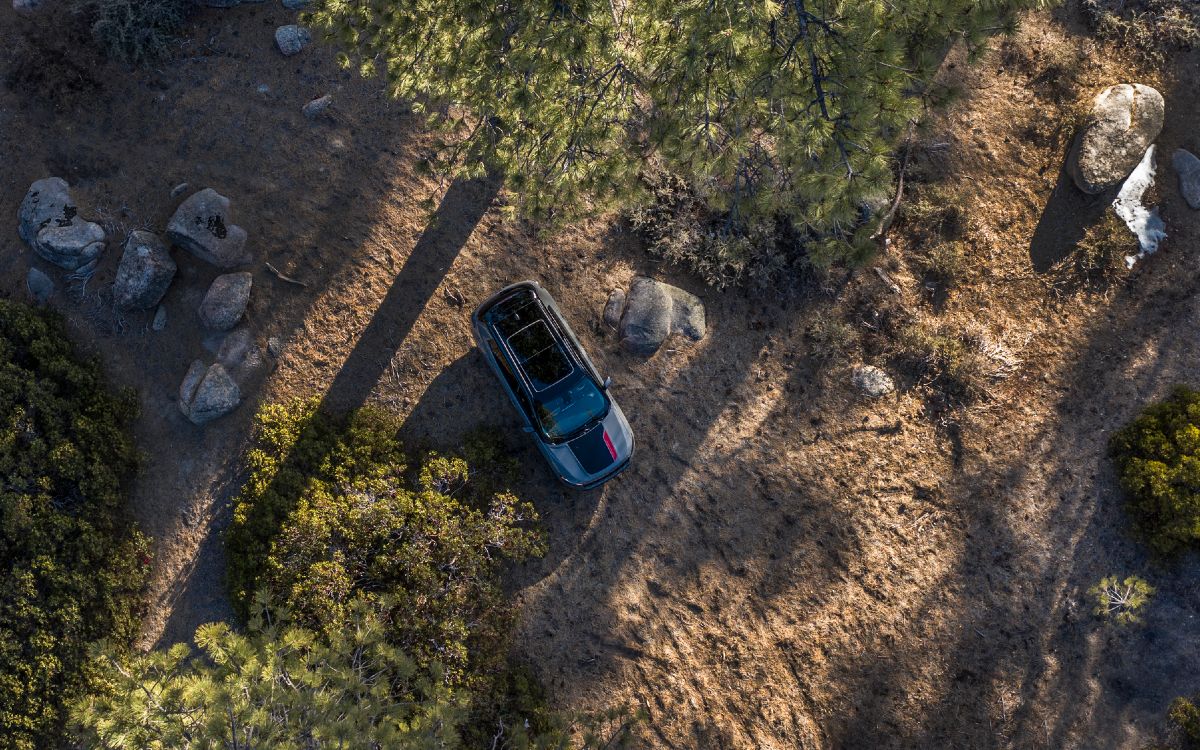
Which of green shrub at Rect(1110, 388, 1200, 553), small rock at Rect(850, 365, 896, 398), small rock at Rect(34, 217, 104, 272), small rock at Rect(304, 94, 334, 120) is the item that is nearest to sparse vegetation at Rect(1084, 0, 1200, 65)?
green shrub at Rect(1110, 388, 1200, 553)

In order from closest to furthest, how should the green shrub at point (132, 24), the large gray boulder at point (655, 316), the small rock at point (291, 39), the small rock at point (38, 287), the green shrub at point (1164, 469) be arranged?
the green shrub at point (1164, 469), the small rock at point (38, 287), the green shrub at point (132, 24), the large gray boulder at point (655, 316), the small rock at point (291, 39)

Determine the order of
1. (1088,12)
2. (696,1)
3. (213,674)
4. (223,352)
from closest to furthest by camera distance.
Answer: (696,1) < (213,674) < (223,352) < (1088,12)

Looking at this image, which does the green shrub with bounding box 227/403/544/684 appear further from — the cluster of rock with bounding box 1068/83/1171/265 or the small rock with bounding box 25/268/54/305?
the cluster of rock with bounding box 1068/83/1171/265

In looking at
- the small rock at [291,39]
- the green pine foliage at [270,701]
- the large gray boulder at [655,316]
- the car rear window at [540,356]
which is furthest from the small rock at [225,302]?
the large gray boulder at [655,316]

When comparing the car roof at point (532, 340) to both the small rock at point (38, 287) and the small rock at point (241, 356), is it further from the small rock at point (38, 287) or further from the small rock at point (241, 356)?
the small rock at point (38, 287)

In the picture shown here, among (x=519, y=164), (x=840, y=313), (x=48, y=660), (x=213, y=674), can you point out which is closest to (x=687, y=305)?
(x=840, y=313)

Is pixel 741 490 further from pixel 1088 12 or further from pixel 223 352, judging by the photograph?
pixel 1088 12
